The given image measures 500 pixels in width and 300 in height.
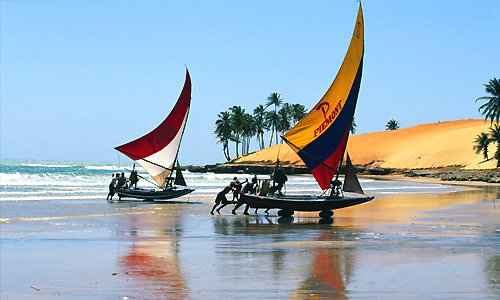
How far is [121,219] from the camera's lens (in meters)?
23.0

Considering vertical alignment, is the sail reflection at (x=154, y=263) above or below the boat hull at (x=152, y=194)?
below

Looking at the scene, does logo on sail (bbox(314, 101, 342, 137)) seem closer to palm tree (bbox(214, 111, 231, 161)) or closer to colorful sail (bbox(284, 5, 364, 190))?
colorful sail (bbox(284, 5, 364, 190))

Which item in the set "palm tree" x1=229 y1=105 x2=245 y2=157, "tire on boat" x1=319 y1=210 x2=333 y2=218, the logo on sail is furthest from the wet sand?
"palm tree" x1=229 y1=105 x2=245 y2=157

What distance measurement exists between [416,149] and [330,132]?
4014 inches

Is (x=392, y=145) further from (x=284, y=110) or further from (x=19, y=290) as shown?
(x=19, y=290)

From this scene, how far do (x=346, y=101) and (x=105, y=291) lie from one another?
1676 cm

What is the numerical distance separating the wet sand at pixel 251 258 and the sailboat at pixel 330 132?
Result: 176cm

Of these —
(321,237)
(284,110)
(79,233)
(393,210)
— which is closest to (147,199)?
(393,210)

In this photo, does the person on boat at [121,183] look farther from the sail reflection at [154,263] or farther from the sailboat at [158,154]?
the sail reflection at [154,263]

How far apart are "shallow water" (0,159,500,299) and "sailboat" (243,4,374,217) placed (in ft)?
5.41

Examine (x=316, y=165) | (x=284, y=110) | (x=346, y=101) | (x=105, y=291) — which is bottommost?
(x=105, y=291)

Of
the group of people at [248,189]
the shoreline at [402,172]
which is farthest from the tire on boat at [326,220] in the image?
the shoreline at [402,172]

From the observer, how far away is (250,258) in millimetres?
12953

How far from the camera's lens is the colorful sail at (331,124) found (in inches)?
951
